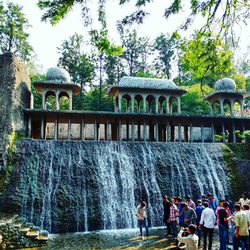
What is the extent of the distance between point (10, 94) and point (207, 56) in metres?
13.5

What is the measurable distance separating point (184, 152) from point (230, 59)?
42.3ft

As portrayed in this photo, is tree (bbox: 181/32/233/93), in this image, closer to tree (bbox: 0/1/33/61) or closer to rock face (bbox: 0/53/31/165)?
rock face (bbox: 0/53/31/165)

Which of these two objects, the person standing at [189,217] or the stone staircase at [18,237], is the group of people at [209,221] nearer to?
the person standing at [189,217]

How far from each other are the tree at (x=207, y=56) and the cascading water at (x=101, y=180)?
977cm

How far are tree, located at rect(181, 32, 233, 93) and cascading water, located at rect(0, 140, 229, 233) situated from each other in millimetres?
9771

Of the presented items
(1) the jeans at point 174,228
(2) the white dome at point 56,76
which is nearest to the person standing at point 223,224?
(1) the jeans at point 174,228

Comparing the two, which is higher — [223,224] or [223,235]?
[223,224]

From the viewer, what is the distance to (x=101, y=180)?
52.5 feet

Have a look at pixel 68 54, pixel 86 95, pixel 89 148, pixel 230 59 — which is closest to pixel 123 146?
pixel 89 148

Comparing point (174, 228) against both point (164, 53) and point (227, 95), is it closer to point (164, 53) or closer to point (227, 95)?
point (227, 95)

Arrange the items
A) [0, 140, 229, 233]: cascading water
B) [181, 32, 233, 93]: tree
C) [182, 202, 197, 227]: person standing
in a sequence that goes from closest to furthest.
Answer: [181, 32, 233, 93]: tree < [182, 202, 197, 227]: person standing < [0, 140, 229, 233]: cascading water

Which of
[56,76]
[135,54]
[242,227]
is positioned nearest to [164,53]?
[135,54]

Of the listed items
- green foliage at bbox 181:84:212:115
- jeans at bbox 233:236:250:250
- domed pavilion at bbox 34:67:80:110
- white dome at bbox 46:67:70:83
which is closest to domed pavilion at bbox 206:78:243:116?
green foliage at bbox 181:84:212:115

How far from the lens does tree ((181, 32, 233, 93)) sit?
6.75 metres
